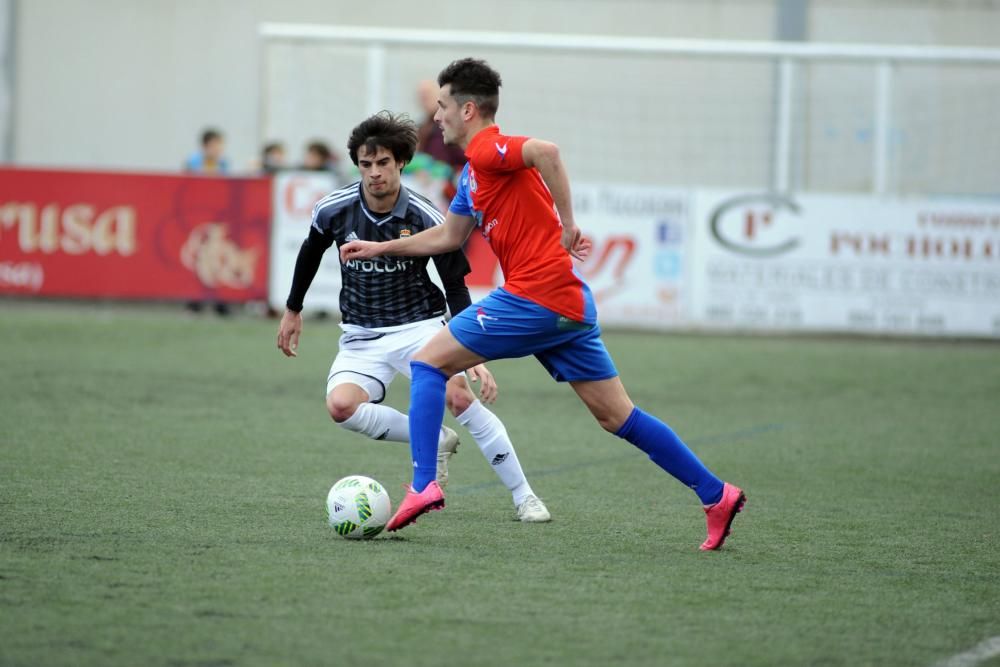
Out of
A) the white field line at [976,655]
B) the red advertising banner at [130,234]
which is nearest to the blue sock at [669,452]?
the white field line at [976,655]

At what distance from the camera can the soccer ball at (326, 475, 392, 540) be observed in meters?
5.48

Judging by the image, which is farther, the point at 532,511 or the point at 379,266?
the point at 379,266

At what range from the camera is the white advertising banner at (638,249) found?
15.1 metres

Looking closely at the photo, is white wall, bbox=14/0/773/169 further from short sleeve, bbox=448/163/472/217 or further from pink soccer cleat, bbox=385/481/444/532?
pink soccer cleat, bbox=385/481/444/532

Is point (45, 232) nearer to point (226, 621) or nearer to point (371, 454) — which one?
point (371, 454)

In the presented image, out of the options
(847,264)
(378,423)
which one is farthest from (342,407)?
(847,264)

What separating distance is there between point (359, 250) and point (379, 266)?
0.63m

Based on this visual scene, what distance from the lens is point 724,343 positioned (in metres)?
14.6

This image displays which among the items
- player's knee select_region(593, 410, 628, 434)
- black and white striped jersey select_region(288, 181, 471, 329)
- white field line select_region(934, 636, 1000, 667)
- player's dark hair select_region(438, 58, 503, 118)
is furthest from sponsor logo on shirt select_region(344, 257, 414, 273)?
white field line select_region(934, 636, 1000, 667)

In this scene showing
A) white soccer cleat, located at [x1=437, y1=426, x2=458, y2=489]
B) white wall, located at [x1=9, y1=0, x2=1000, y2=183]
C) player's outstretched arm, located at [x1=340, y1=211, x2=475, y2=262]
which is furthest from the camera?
white wall, located at [x1=9, y1=0, x2=1000, y2=183]

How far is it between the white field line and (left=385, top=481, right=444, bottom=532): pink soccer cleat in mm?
1998

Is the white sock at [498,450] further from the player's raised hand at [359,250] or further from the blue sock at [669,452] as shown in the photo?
the player's raised hand at [359,250]

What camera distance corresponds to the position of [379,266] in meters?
6.33

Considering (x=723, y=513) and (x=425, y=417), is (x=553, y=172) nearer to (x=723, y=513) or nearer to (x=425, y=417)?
(x=425, y=417)
